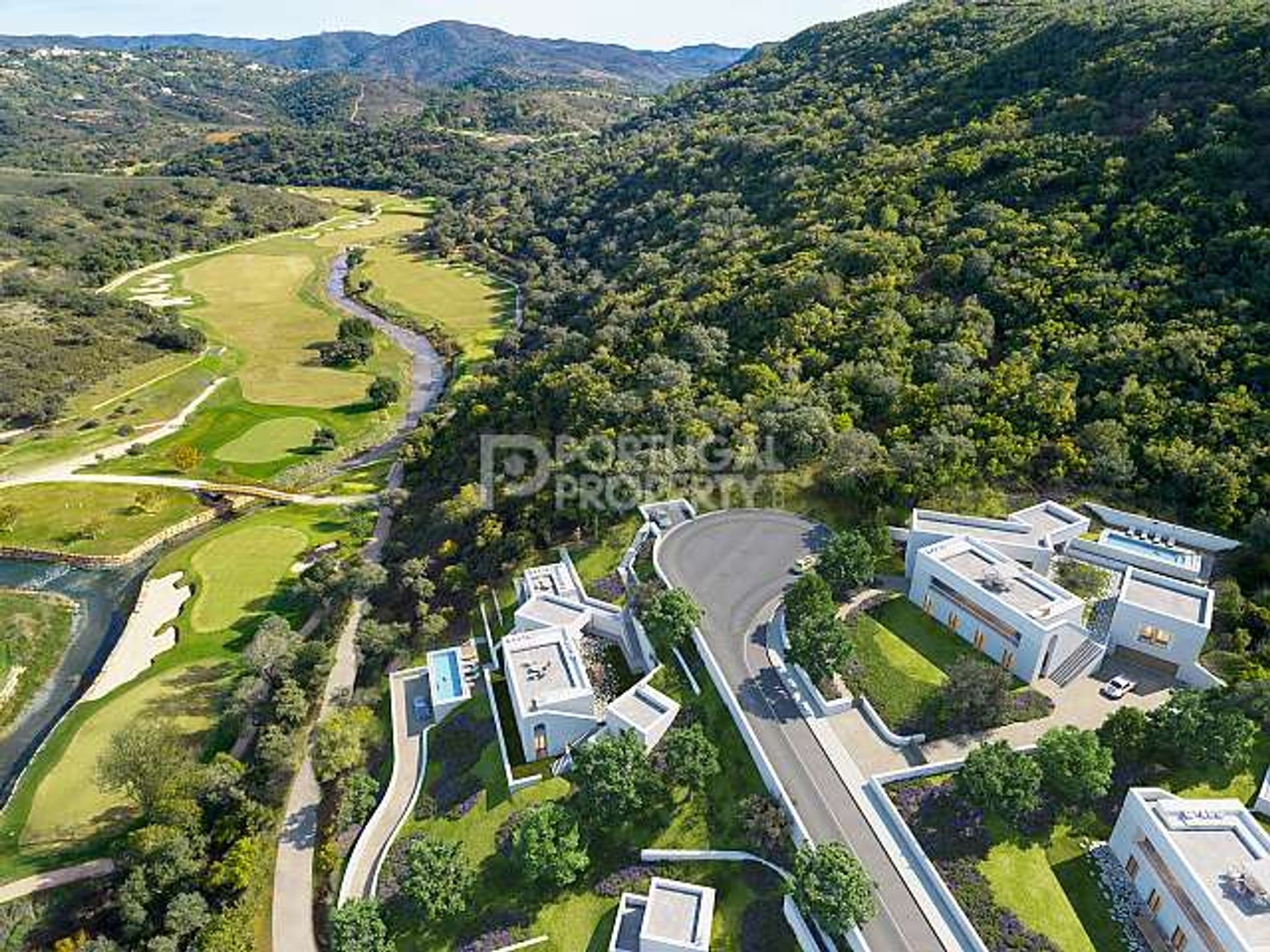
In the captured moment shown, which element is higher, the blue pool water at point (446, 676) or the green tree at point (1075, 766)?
the green tree at point (1075, 766)

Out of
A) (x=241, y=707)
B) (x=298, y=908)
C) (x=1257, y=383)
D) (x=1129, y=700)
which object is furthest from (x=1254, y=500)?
(x=241, y=707)

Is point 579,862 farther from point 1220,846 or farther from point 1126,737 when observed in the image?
point 1220,846

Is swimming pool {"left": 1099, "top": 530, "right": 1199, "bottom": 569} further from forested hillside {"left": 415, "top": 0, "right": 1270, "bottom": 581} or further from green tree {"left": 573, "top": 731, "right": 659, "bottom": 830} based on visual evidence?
green tree {"left": 573, "top": 731, "right": 659, "bottom": 830}

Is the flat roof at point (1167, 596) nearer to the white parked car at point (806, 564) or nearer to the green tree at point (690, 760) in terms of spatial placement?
the white parked car at point (806, 564)

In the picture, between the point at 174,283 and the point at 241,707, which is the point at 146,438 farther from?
the point at 174,283

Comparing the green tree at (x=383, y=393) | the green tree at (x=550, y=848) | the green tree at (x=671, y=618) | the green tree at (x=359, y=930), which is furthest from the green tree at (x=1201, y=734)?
the green tree at (x=383, y=393)

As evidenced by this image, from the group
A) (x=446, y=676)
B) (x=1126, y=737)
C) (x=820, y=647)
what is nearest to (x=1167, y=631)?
(x=1126, y=737)
